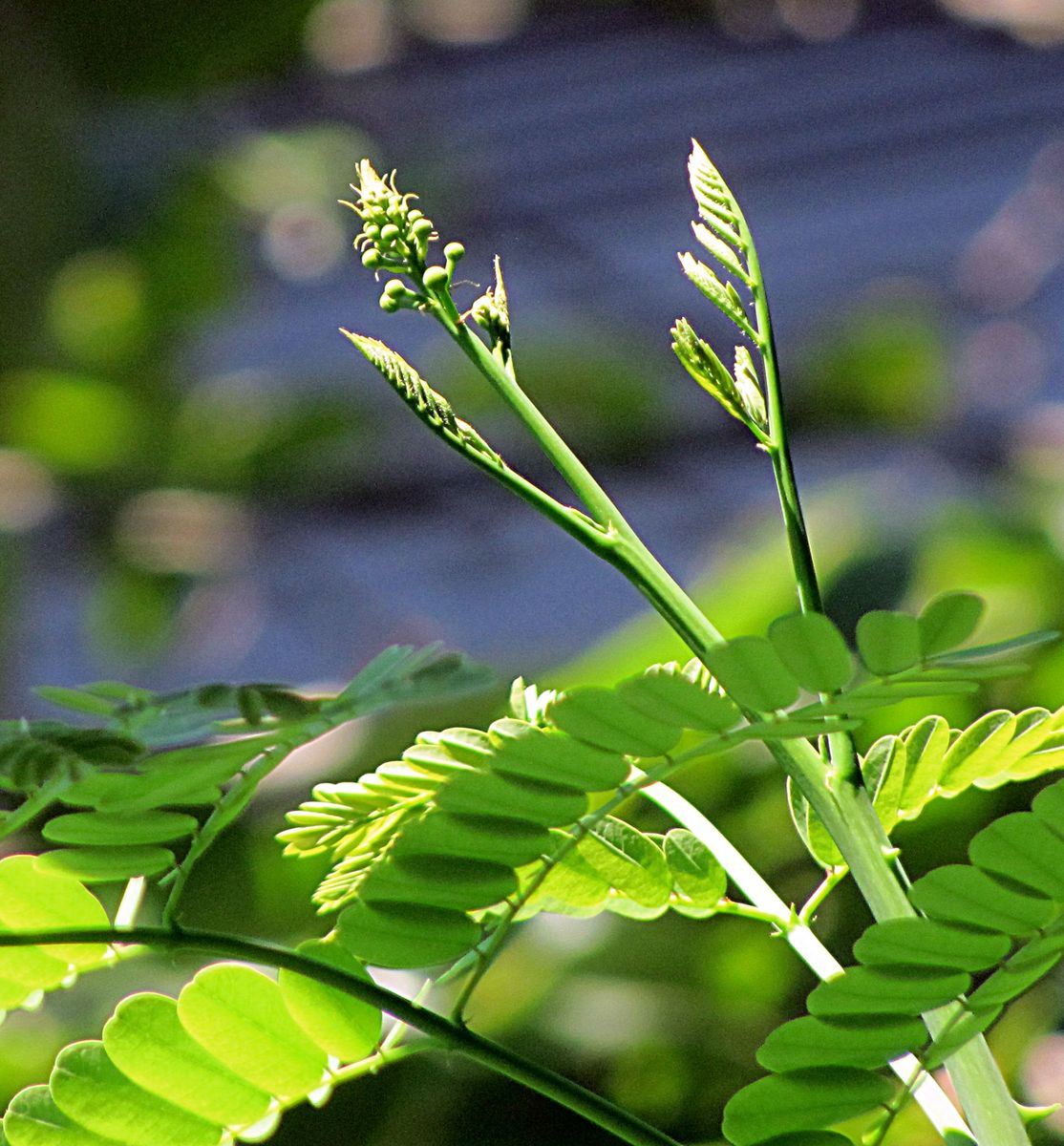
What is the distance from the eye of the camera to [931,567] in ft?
4.09

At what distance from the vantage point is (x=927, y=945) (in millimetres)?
262

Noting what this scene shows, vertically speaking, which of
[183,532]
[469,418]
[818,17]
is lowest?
[183,532]

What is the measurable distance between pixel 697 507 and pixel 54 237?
3.57 feet

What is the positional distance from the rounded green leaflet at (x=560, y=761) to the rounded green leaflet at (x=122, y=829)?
7 cm

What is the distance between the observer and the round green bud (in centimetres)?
28

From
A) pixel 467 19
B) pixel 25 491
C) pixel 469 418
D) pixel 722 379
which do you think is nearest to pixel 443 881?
pixel 722 379

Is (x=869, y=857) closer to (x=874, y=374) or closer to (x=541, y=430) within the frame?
(x=541, y=430)

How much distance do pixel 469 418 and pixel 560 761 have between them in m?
1.73

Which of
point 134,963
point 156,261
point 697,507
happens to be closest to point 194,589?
point 156,261

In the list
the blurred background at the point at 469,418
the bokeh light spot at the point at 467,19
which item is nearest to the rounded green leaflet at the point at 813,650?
the blurred background at the point at 469,418

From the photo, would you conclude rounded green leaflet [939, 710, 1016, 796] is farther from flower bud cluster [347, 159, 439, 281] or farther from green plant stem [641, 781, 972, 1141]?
flower bud cluster [347, 159, 439, 281]

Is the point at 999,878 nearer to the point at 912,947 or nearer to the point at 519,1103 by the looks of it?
the point at 912,947

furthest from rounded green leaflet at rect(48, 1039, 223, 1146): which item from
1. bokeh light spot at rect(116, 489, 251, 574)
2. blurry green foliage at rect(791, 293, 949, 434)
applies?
blurry green foliage at rect(791, 293, 949, 434)

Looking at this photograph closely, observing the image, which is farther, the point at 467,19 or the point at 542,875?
the point at 467,19
